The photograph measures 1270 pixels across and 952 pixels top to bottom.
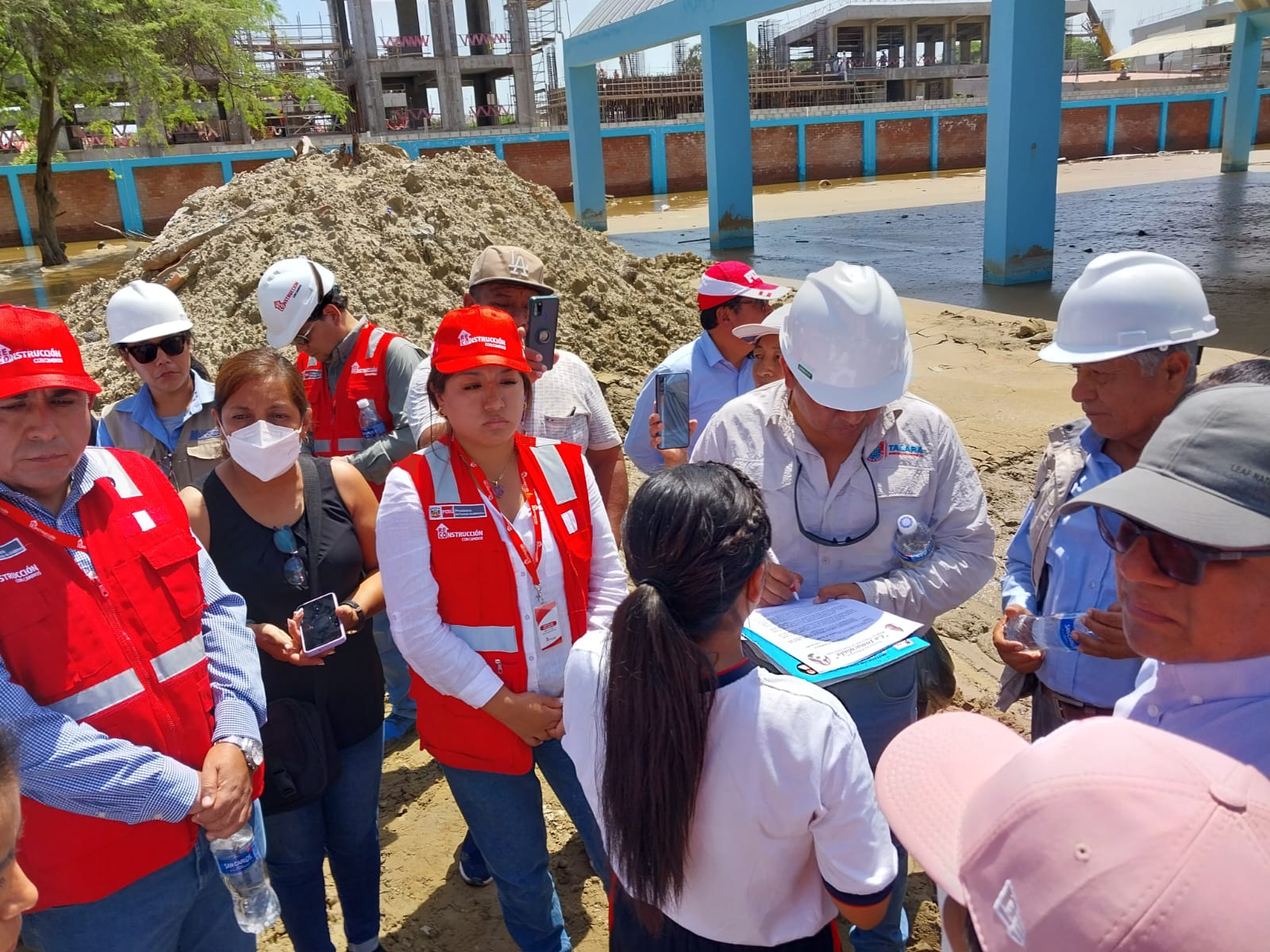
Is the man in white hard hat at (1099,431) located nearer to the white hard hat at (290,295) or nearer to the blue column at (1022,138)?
the white hard hat at (290,295)

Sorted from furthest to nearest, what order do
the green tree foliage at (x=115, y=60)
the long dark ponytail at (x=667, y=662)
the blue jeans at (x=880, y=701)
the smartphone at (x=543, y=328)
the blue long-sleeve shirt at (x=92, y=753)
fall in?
the green tree foliage at (x=115, y=60), the smartphone at (x=543, y=328), the blue jeans at (x=880, y=701), the blue long-sleeve shirt at (x=92, y=753), the long dark ponytail at (x=667, y=662)

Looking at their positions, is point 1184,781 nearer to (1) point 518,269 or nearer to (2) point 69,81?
(1) point 518,269

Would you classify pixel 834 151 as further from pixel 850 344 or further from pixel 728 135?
pixel 850 344

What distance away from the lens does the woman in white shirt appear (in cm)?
155

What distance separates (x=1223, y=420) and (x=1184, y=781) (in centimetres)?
61

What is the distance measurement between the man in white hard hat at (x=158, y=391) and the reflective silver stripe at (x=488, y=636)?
163 centimetres

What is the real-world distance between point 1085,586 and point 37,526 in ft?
8.07

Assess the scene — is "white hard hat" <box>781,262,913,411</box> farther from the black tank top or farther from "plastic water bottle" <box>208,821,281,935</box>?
"plastic water bottle" <box>208,821,281,935</box>

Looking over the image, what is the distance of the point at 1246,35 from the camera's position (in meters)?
25.8

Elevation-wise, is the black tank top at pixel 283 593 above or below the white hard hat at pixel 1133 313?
below

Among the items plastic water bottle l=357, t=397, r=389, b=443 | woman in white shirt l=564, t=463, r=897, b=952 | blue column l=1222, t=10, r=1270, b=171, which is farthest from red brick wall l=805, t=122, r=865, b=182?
woman in white shirt l=564, t=463, r=897, b=952

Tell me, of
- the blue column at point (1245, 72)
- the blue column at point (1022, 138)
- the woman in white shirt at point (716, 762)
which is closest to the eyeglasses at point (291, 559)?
the woman in white shirt at point (716, 762)

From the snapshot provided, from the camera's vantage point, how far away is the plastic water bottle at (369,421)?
156 inches

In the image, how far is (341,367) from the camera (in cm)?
403
